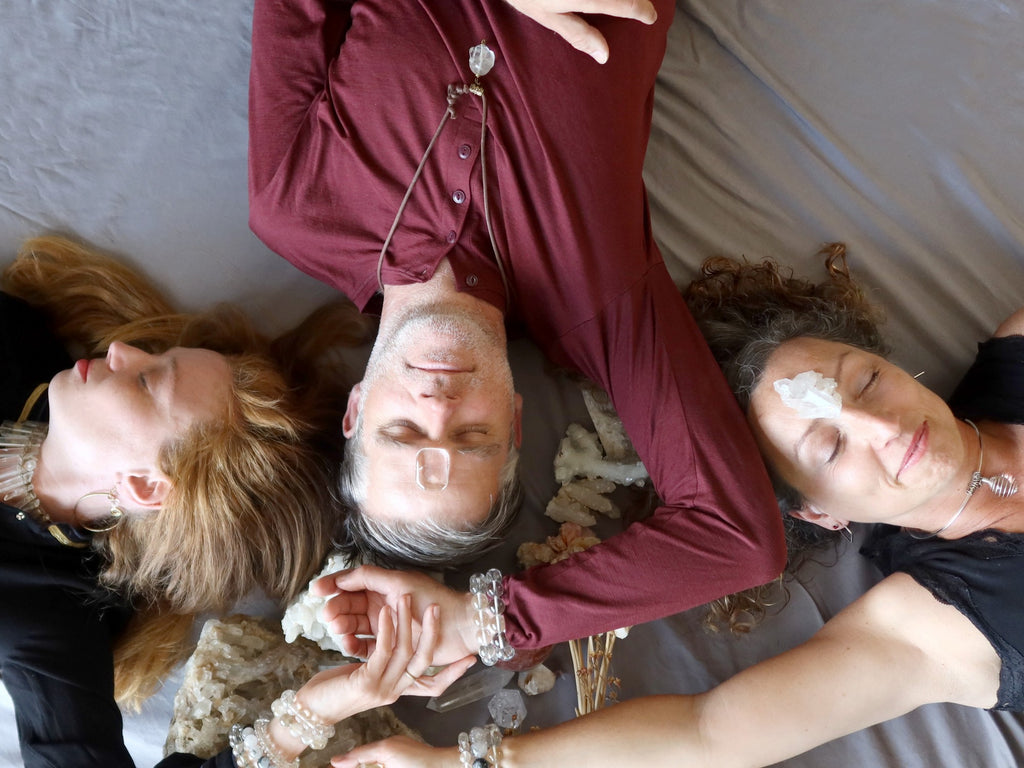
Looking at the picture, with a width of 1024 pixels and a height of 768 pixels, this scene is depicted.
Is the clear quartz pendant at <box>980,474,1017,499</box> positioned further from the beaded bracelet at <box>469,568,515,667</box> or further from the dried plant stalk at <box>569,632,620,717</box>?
the beaded bracelet at <box>469,568,515,667</box>

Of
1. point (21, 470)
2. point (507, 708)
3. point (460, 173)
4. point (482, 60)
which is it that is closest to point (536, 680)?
point (507, 708)

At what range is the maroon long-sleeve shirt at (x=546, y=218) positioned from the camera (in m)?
2.02

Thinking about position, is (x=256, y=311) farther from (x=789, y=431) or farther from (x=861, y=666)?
(x=861, y=666)

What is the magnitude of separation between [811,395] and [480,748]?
1.19 metres

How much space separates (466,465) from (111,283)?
1.27 m

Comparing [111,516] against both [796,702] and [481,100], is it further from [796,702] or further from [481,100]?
[796,702]

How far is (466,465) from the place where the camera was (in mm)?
1951

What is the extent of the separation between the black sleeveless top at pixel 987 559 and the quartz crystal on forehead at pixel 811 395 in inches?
22.6

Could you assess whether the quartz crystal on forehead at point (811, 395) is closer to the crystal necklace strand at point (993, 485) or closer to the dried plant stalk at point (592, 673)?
the crystal necklace strand at point (993, 485)

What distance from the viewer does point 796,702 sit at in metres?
2.09

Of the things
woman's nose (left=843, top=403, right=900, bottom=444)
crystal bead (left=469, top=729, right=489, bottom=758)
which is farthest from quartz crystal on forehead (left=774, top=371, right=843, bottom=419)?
crystal bead (left=469, top=729, right=489, bottom=758)

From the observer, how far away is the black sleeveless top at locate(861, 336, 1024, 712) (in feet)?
6.72

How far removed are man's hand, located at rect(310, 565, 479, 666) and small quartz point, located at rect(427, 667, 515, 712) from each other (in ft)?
0.99

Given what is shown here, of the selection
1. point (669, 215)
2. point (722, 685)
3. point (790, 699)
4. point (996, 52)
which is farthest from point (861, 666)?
point (996, 52)
